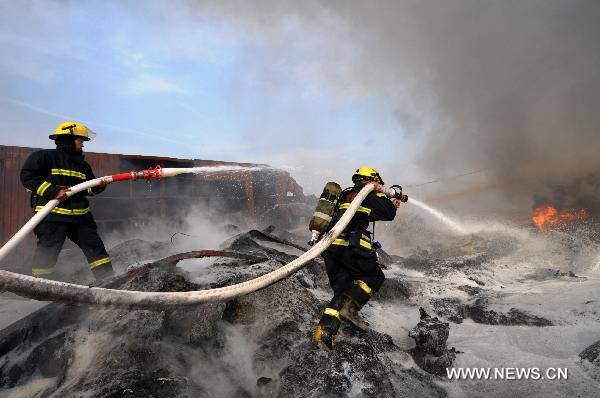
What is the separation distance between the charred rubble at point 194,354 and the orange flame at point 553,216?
432 inches

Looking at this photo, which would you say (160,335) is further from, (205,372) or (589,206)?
(589,206)

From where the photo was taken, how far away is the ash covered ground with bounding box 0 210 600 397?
2.29 m

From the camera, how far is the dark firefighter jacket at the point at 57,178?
3.55 metres

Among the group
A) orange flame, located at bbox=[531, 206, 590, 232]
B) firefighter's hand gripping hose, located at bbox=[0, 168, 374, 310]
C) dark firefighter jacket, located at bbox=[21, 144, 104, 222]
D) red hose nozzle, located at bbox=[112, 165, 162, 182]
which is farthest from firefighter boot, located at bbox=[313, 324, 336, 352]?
orange flame, located at bbox=[531, 206, 590, 232]

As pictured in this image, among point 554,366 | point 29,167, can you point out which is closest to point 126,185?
point 29,167

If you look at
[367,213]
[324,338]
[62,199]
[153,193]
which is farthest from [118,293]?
[153,193]

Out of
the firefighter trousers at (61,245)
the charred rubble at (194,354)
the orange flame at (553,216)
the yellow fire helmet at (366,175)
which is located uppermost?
the orange flame at (553,216)

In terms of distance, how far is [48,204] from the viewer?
340cm

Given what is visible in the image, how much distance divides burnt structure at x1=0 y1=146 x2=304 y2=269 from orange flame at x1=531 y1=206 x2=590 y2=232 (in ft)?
29.1

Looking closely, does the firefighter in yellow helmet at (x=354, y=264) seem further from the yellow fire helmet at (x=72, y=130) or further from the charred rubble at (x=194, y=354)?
the yellow fire helmet at (x=72, y=130)

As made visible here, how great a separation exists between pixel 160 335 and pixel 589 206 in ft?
53.7

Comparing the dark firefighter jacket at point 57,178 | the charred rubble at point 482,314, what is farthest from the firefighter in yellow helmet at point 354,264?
the dark firefighter jacket at point 57,178

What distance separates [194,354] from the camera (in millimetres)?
2521

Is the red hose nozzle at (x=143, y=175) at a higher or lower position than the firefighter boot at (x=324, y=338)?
higher
